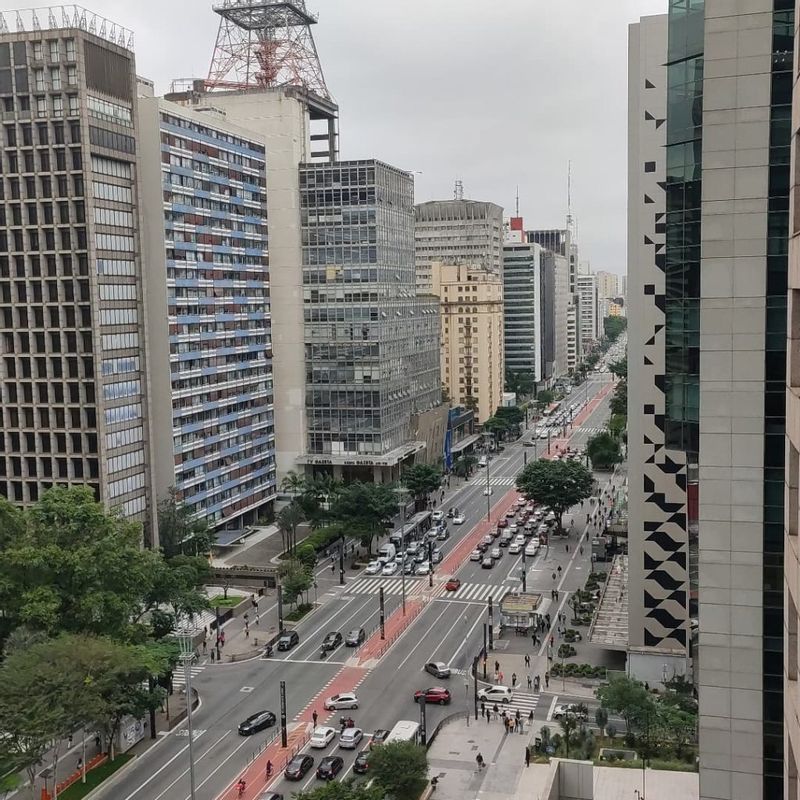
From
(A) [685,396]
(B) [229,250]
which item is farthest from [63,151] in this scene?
(A) [685,396]

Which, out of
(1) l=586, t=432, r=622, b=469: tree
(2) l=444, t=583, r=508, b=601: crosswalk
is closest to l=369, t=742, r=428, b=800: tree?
(2) l=444, t=583, r=508, b=601: crosswalk

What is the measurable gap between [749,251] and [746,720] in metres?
16.1

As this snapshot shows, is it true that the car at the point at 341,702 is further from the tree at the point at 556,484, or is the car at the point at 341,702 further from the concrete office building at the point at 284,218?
the concrete office building at the point at 284,218

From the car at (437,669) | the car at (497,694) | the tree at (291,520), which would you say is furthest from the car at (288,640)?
the tree at (291,520)

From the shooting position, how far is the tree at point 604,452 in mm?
145250

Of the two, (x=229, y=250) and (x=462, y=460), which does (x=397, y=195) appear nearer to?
(x=229, y=250)

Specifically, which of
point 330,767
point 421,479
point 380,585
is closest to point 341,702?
point 330,767

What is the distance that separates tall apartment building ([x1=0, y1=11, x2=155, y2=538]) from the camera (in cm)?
7656

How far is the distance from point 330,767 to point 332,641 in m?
21.1

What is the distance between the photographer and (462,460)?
14412 cm

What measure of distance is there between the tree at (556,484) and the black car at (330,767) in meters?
56.4

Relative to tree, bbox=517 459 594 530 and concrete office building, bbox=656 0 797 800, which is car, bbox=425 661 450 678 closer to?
concrete office building, bbox=656 0 797 800

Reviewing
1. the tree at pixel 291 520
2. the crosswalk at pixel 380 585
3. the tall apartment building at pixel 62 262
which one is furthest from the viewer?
the tree at pixel 291 520

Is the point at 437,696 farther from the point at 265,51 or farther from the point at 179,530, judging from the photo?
the point at 265,51
